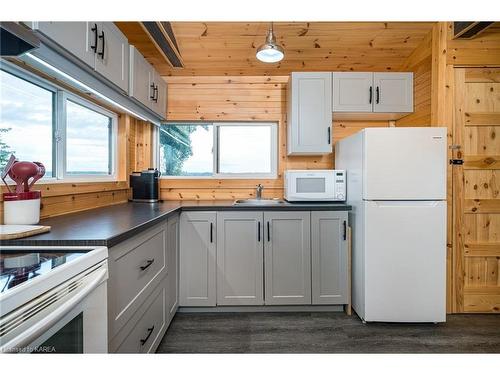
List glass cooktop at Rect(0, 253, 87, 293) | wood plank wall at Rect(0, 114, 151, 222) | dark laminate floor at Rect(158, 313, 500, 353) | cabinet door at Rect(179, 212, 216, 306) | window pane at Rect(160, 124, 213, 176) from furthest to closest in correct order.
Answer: window pane at Rect(160, 124, 213, 176), cabinet door at Rect(179, 212, 216, 306), dark laminate floor at Rect(158, 313, 500, 353), wood plank wall at Rect(0, 114, 151, 222), glass cooktop at Rect(0, 253, 87, 293)

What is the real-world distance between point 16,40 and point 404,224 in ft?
8.30

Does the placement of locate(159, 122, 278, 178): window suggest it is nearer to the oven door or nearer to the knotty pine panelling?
the oven door

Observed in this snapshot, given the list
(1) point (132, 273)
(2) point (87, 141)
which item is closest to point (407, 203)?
(1) point (132, 273)

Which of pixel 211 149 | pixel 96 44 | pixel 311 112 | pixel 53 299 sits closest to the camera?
pixel 53 299

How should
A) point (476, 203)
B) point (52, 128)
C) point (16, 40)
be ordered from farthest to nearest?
point (476, 203), point (52, 128), point (16, 40)

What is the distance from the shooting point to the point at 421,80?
294cm

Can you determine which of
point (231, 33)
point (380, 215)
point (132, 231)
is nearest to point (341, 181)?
point (380, 215)

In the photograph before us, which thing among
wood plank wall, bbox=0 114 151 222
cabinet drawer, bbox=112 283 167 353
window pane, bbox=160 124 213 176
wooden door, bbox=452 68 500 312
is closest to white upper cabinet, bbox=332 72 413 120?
wooden door, bbox=452 68 500 312

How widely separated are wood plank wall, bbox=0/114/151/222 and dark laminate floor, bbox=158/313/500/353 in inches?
45.9

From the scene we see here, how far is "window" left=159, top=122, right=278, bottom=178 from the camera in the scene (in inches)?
135

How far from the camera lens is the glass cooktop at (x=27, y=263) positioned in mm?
791

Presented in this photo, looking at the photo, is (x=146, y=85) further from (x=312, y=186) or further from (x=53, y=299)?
(x=53, y=299)

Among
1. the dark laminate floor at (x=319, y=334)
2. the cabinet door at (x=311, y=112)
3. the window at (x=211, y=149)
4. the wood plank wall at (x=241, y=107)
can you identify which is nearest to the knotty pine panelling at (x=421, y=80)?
the wood plank wall at (x=241, y=107)

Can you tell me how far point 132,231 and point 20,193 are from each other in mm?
601
